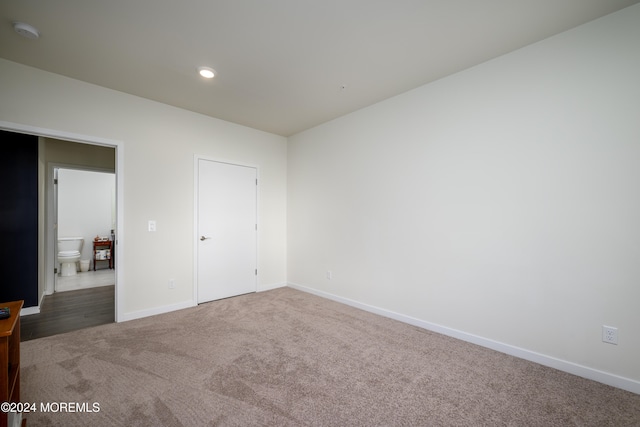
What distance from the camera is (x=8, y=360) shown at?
147 cm

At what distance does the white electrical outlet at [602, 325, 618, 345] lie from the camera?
2002 millimetres

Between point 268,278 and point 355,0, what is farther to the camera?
point 268,278

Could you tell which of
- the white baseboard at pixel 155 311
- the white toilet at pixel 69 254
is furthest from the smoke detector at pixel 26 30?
the white toilet at pixel 69 254

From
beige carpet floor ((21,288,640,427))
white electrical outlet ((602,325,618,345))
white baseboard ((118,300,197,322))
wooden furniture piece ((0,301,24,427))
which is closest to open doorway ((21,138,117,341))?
white baseboard ((118,300,197,322))

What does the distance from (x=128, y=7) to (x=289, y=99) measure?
5.77 ft

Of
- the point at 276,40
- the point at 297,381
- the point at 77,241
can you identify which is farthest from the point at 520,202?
the point at 77,241

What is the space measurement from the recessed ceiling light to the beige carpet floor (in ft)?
8.94

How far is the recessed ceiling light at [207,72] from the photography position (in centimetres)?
272

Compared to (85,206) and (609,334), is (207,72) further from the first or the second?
(85,206)

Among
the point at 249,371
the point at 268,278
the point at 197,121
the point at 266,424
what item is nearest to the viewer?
the point at 266,424

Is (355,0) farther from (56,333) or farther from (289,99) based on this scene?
(56,333)

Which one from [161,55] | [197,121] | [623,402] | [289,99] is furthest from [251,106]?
[623,402]

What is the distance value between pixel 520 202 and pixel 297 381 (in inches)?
95.1

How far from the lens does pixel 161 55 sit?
8.24 ft
